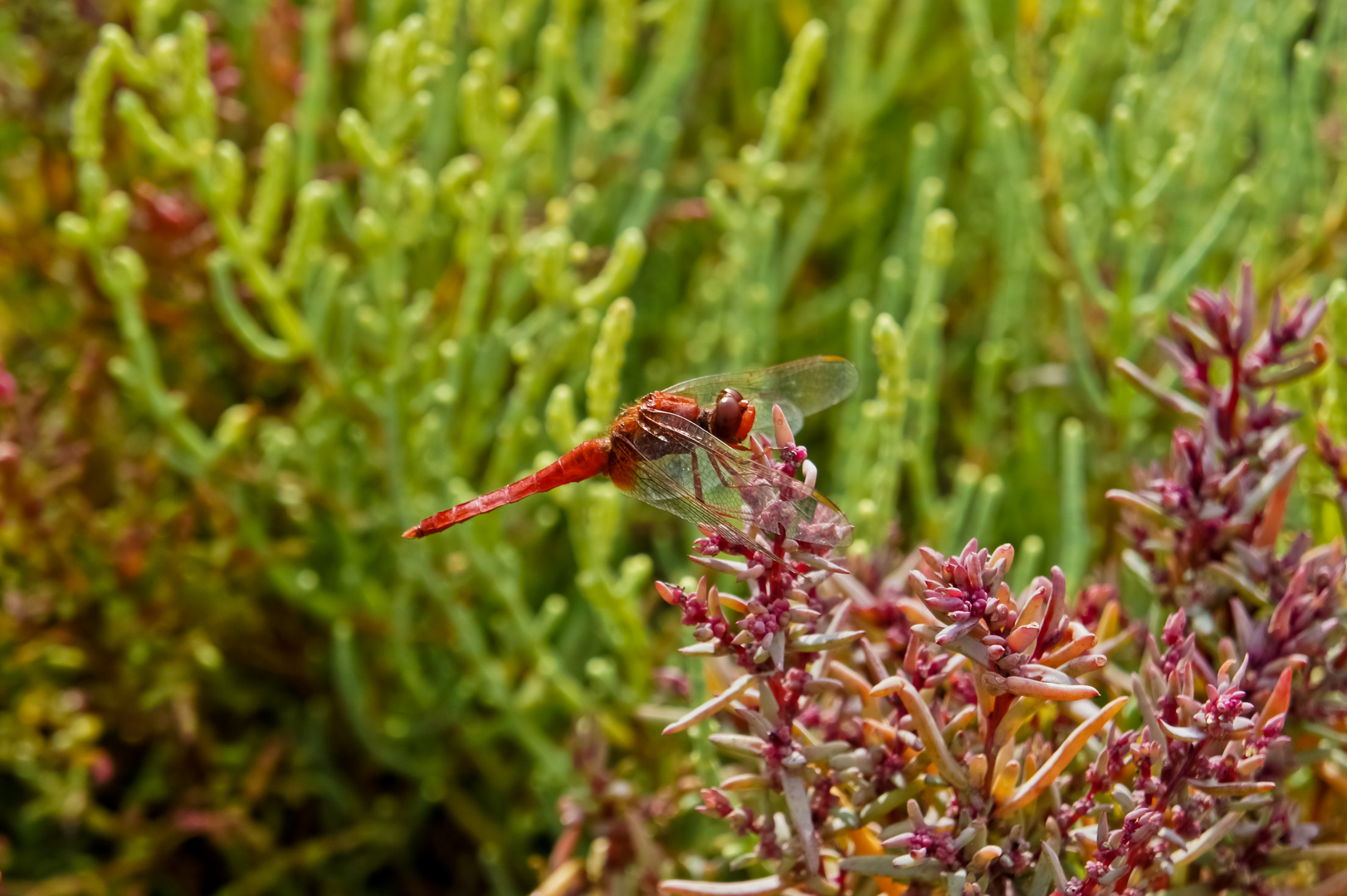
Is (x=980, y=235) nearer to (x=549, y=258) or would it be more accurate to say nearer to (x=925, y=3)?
(x=925, y=3)

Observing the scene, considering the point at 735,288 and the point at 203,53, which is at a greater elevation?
the point at 203,53

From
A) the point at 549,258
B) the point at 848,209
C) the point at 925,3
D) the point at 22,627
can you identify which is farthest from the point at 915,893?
the point at 925,3

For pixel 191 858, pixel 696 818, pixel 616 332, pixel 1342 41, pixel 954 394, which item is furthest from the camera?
pixel 954 394

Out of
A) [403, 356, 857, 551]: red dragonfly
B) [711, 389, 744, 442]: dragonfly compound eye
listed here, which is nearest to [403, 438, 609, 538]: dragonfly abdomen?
[403, 356, 857, 551]: red dragonfly

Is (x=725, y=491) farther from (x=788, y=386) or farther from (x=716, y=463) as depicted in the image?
(x=788, y=386)

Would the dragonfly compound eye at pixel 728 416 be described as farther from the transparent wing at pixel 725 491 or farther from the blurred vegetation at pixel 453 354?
the blurred vegetation at pixel 453 354

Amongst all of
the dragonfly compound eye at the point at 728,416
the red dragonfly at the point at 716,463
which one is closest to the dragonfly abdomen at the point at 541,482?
the red dragonfly at the point at 716,463

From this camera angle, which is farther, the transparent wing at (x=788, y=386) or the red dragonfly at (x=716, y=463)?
the transparent wing at (x=788, y=386)

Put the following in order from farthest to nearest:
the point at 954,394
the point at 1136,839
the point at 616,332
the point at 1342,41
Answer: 1. the point at 954,394
2. the point at 1342,41
3. the point at 616,332
4. the point at 1136,839
